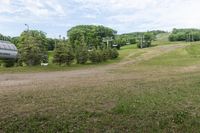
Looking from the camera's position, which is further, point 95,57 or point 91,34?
point 91,34

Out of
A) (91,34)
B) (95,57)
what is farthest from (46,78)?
(91,34)

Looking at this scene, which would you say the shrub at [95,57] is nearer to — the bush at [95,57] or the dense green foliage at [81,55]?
the bush at [95,57]

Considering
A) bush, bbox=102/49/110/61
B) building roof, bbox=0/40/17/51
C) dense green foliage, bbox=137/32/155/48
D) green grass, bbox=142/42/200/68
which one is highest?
dense green foliage, bbox=137/32/155/48

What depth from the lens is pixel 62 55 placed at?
48.1 m

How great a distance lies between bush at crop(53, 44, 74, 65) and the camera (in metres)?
48.2

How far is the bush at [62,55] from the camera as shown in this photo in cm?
4822

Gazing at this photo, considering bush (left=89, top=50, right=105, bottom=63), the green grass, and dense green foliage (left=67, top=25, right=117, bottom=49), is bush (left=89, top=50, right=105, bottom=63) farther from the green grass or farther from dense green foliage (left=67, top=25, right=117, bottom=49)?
dense green foliage (left=67, top=25, right=117, bottom=49)

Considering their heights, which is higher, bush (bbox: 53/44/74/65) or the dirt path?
bush (bbox: 53/44/74/65)

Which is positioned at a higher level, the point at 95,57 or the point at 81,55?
the point at 81,55

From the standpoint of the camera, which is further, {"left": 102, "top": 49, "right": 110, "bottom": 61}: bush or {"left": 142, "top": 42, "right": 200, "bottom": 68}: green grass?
{"left": 102, "top": 49, "right": 110, "bottom": 61}: bush

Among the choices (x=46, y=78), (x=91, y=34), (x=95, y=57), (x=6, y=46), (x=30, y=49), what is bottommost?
(x=46, y=78)

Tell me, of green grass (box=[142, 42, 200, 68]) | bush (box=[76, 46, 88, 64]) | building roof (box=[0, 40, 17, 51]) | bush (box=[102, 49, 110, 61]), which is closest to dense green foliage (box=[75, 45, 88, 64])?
bush (box=[76, 46, 88, 64])

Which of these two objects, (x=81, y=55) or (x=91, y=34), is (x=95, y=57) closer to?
(x=81, y=55)

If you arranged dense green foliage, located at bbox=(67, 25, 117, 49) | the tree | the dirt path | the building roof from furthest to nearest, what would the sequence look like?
dense green foliage, located at bbox=(67, 25, 117, 49) → the tree → the dirt path → the building roof
